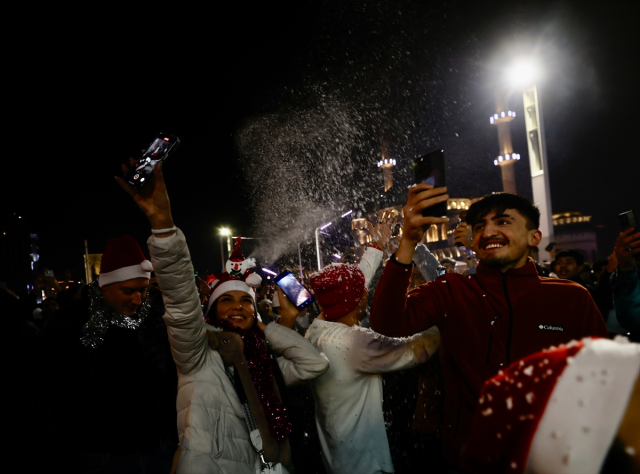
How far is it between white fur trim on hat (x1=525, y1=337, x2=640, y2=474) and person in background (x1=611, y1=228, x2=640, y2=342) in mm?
2661

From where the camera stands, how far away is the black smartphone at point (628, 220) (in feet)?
9.37

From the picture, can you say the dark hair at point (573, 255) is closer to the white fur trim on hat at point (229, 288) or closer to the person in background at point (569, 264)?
the person in background at point (569, 264)

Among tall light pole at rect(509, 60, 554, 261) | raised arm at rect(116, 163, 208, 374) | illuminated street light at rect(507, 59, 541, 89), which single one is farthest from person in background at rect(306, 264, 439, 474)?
illuminated street light at rect(507, 59, 541, 89)

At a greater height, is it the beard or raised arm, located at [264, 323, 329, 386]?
the beard

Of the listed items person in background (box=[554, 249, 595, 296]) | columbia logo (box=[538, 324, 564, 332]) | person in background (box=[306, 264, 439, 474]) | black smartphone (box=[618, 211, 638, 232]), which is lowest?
person in background (box=[306, 264, 439, 474])

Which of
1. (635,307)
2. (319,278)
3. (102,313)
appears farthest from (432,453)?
(102,313)

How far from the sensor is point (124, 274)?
302 cm

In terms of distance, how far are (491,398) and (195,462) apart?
208 centimetres

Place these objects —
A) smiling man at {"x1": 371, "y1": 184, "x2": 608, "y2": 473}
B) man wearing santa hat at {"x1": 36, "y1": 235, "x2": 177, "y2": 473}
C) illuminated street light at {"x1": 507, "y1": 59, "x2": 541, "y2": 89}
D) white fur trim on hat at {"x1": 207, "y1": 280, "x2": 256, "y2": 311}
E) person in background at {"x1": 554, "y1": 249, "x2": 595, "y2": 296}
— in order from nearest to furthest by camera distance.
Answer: smiling man at {"x1": 371, "y1": 184, "x2": 608, "y2": 473}, man wearing santa hat at {"x1": 36, "y1": 235, "x2": 177, "y2": 473}, white fur trim on hat at {"x1": 207, "y1": 280, "x2": 256, "y2": 311}, person in background at {"x1": 554, "y1": 249, "x2": 595, "y2": 296}, illuminated street light at {"x1": 507, "y1": 59, "x2": 541, "y2": 89}

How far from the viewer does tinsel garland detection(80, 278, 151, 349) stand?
9.34 ft

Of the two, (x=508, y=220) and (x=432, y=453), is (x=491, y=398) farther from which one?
(x=432, y=453)

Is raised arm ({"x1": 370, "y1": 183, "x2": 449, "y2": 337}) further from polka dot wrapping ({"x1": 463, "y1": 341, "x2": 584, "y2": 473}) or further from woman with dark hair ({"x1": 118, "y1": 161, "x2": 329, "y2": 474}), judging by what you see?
polka dot wrapping ({"x1": 463, "y1": 341, "x2": 584, "y2": 473})

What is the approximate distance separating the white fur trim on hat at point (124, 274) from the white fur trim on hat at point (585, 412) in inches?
111

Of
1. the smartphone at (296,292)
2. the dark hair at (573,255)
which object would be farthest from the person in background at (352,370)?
the dark hair at (573,255)
